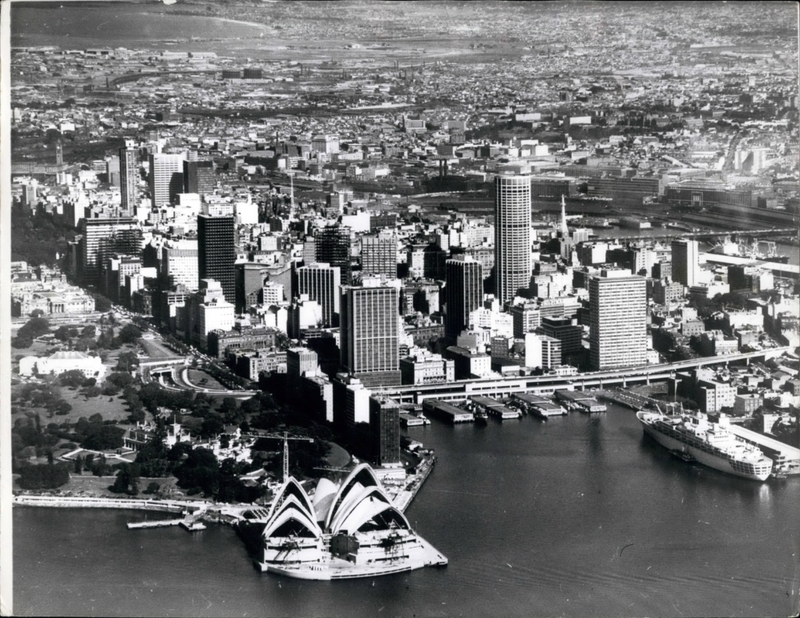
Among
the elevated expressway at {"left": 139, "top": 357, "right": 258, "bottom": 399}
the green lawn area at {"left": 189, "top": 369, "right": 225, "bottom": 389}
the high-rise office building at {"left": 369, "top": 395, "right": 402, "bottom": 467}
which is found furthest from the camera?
the green lawn area at {"left": 189, "top": 369, "right": 225, "bottom": 389}


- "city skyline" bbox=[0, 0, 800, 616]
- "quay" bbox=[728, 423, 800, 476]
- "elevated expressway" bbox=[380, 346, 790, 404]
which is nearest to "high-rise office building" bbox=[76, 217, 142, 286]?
"city skyline" bbox=[0, 0, 800, 616]

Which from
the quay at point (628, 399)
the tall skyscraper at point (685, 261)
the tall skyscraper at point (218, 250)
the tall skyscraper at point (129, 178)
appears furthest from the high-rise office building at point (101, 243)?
the tall skyscraper at point (685, 261)

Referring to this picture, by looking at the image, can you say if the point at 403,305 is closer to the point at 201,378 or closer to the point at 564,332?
the point at 564,332

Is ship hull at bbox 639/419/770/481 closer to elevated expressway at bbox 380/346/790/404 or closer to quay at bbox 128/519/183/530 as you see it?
elevated expressway at bbox 380/346/790/404

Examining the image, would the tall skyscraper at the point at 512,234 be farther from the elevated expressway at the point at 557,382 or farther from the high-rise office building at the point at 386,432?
the high-rise office building at the point at 386,432

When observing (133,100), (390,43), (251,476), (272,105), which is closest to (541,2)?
(390,43)

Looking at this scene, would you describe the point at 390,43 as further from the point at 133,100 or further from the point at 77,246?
the point at 77,246

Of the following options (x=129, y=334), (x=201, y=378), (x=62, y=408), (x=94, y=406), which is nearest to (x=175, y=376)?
(x=201, y=378)
